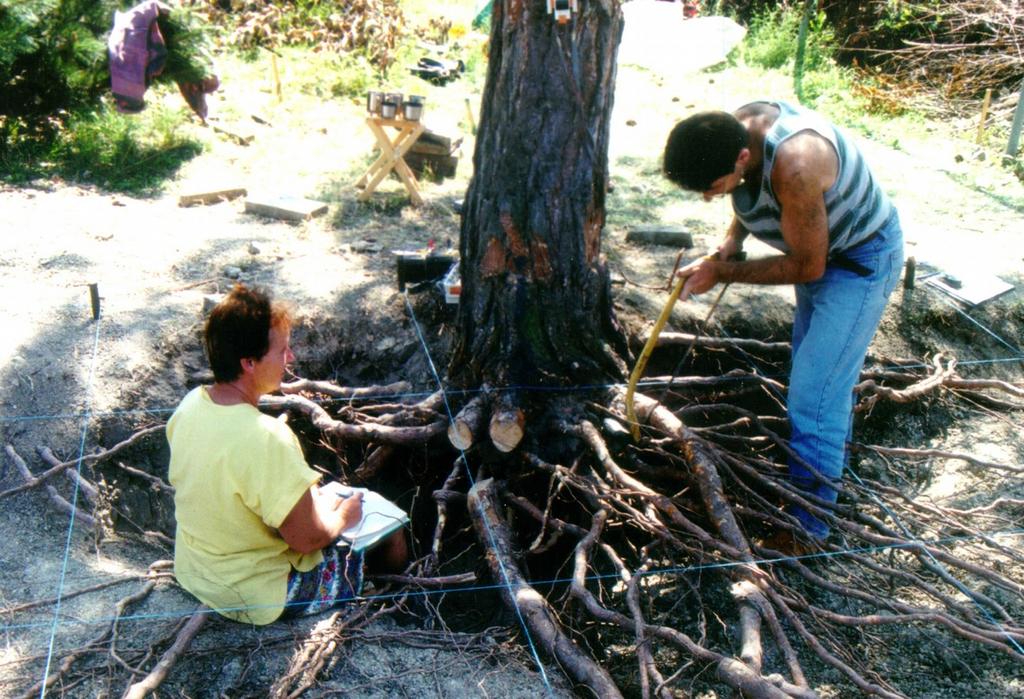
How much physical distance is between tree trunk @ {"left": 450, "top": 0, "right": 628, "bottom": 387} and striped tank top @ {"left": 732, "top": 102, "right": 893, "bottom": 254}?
2.24 feet

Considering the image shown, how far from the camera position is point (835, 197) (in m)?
3.19

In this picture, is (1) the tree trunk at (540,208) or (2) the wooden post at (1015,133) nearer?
(1) the tree trunk at (540,208)

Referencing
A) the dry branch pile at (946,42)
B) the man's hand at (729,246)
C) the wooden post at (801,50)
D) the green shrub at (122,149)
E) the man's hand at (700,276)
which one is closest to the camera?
the man's hand at (700,276)

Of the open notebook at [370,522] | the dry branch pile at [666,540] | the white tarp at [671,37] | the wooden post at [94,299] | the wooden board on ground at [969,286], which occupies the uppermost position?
the white tarp at [671,37]

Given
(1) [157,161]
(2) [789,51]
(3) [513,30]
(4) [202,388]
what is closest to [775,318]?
(3) [513,30]

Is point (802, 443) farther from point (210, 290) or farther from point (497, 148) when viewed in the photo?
point (210, 290)

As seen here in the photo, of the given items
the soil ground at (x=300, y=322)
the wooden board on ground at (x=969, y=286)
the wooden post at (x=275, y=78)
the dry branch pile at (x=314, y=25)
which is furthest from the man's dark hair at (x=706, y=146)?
the dry branch pile at (x=314, y=25)

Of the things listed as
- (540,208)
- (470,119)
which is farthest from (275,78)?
(540,208)

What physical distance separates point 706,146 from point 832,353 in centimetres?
100

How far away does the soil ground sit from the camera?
9.11ft

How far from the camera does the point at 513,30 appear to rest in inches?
139

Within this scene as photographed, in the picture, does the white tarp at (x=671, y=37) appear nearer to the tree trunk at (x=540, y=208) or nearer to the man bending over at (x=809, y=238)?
the tree trunk at (x=540, y=208)

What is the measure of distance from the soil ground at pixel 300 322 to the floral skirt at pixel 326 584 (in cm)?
6

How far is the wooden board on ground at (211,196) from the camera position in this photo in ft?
20.6
